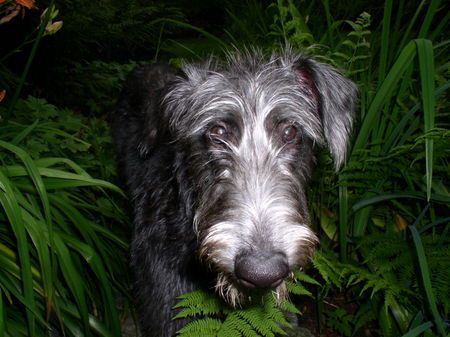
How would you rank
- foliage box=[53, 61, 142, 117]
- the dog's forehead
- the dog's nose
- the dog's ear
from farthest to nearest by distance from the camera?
foliage box=[53, 61, 142, 117], the dog's ear, the dog's forehead, the dog's nose

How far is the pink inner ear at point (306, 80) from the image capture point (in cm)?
301

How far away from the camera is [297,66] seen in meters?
3.10

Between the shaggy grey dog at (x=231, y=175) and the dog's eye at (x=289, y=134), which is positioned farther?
the dog's eye at (x=289, y=134)

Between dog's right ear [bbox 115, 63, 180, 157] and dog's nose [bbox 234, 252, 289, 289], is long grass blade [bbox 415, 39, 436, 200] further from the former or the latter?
dog's right ear [bbox 115, 63, 180, 157]

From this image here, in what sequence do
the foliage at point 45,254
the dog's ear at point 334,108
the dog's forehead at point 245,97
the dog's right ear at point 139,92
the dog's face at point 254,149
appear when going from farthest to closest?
the dog's right ear at point 139,92 → the dog's ear at point 334,108 → the dog's forehead at point 245,97 → the foliage at point 45,254 → the dog's face at point 254,149

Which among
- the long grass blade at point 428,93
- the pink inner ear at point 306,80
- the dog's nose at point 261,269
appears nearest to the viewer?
the dog's nose at point 261,269

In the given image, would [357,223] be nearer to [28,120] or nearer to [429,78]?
[429,78]

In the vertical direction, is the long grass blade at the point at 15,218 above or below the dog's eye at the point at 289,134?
below

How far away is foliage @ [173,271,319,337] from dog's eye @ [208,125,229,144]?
0.93 metres

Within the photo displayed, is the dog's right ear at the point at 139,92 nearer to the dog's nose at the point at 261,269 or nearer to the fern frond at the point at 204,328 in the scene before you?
the fern frond at the point at 204,328

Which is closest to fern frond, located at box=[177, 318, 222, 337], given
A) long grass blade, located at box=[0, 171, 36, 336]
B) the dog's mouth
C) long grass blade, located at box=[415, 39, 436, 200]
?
the dog's mouth

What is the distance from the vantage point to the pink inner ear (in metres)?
3.01

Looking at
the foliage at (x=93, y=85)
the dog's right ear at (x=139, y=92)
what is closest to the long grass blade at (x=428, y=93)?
the dog's right ear at (x=139, y=92)

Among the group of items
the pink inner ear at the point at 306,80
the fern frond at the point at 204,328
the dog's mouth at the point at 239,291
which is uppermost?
the pink inner ear at the point at 306,80
